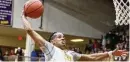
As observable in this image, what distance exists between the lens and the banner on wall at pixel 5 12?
8414 millimetres

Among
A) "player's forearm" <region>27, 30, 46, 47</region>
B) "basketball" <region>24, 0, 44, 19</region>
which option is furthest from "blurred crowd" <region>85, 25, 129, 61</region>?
"player's forearm" <region>27, 30, 46, 47</region>

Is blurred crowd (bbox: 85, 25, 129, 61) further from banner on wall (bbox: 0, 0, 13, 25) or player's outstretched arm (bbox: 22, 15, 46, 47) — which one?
player's outstretched arm (bbox: 22, 15, 46, 47)

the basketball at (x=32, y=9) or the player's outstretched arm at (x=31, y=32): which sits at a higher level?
the basketball at (x=32, y=9)

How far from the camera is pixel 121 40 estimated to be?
880 cm

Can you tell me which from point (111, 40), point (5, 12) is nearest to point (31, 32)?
point (5, 12)

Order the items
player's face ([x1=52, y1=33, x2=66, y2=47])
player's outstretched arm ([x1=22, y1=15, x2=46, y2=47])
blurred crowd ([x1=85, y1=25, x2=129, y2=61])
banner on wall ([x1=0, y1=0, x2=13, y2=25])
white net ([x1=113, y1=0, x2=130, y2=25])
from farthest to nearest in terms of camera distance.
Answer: blurred crowd ([x1=85, y1=25, x2=129, y2=61])
banner on wall ([x1=0, y1=0, x2=13, y2=25])
white net ([x1=113, y1=0, x2=130, y2=25])
player's face ([x1=52, y1=33, x2=66, y2=47])
player's outstretched arm ([x1=22, y1=15, x2=46, y2=47])

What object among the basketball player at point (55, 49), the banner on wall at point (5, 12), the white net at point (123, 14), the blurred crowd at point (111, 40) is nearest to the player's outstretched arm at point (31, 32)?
the basketball player at point (55, 49)

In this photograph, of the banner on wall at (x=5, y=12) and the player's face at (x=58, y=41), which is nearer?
the player's face at (x=58, y=41)

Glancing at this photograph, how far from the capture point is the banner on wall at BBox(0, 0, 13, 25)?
8414 mm

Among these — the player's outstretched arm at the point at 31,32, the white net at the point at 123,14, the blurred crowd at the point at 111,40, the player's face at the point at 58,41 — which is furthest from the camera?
the blurred crowd at the point at 111,40

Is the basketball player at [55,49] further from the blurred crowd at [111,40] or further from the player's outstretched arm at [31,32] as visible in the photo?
the blurred crowd at [111,40]

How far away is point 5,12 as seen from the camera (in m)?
8.48

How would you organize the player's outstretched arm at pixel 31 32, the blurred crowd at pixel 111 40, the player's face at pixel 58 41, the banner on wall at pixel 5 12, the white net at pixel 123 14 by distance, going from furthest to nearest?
the blurred crowd at pixel 111 40, the banner on wall at pixel 5 12, the white net at pixel 123 14, the player's face at pixel 58 41, the player's outstretched arm at pixel 31 32

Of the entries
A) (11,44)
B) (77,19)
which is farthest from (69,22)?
(11,44)
